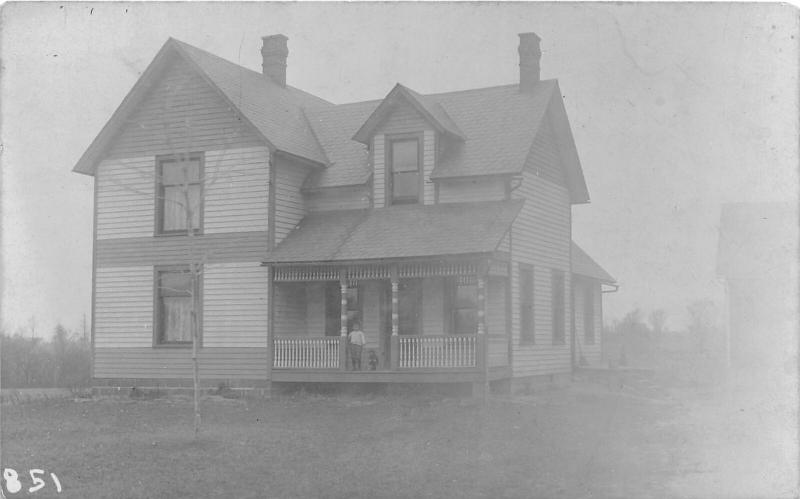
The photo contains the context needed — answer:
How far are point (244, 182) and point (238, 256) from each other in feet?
5.95

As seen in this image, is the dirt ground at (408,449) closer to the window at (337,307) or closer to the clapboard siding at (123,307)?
the window at (337,307)

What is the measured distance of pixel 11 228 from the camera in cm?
1839

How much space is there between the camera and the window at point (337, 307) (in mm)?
23250

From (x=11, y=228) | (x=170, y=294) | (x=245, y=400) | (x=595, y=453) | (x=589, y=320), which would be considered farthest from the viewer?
(x=589, y=320)

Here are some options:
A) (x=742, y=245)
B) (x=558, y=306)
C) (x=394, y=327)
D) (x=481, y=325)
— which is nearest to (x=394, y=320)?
(x=394, y=327)

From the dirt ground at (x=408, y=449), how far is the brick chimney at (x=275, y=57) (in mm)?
10768

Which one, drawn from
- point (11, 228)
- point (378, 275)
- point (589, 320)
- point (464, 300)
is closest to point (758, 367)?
point (589, 320)

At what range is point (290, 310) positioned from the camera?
23172mm

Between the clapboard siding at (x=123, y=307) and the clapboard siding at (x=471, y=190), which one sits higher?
the clapboard siding at (x=471, y=190)

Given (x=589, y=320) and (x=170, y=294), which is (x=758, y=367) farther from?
(x=170, y=294)

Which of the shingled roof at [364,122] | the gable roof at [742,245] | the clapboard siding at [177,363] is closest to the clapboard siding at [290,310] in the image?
the clapboard siding at [177,363]

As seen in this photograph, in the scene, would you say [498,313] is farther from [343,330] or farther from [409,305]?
[343,330]

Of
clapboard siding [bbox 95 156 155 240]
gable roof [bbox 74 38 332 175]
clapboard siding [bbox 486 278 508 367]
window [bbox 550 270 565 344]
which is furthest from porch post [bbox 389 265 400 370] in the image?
clapboard siding [bbox 95 156 155 240]

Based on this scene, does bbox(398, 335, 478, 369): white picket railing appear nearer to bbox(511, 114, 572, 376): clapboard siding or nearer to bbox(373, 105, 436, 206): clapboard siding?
bbox(511, 114, 572, 376): clapboard siding
